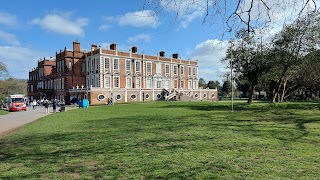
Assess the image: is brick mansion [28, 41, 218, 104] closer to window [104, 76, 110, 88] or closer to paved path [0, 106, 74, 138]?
window [104, 76, 110, 88]

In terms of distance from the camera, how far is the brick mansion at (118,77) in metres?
51.6

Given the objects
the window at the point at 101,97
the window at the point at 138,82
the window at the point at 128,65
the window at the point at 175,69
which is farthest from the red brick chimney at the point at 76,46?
the window at the point at 175,69

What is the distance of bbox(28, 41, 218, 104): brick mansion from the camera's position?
51.6 metres

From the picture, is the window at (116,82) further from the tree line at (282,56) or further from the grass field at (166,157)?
the grass field at (166,157)

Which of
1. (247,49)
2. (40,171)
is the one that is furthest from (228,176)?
(247,49)

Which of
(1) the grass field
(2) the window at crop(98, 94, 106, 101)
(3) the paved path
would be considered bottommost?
(3) the paved path

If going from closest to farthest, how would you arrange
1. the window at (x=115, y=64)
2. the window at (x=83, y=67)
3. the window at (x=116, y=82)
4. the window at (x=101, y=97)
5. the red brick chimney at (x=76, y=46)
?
the window at (x=101, y=97) < the window at (x=116, y=82) < the window at (x=115, y=64) < the red brick chimney at (x=76, y=46) < the window at (x=83, y=67)

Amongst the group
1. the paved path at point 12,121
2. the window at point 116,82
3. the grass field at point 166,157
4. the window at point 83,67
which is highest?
the window at point 83,67

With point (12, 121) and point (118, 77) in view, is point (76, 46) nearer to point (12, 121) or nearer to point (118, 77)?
point (118, 77)

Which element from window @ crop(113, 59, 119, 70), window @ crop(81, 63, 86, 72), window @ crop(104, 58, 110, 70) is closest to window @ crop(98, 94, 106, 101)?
window @ crop(104, 58, 110, 70)

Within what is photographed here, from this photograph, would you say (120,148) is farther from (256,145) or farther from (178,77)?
(178,77)

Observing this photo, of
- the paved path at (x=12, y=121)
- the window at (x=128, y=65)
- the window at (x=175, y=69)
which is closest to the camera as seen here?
the paved path at (x=12, y=121)

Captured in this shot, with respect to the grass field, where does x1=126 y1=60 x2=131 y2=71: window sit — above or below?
above

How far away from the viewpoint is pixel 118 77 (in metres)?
54.3
